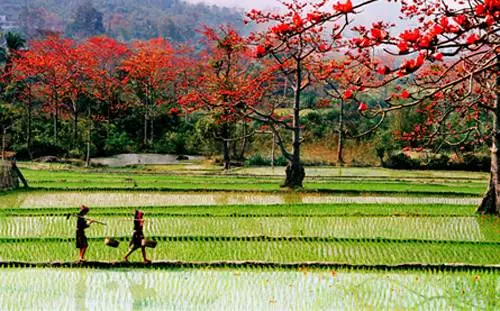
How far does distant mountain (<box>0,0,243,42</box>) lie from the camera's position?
86.1m

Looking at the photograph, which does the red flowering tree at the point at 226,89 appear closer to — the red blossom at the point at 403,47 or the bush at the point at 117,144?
the bush at the point at 117,144

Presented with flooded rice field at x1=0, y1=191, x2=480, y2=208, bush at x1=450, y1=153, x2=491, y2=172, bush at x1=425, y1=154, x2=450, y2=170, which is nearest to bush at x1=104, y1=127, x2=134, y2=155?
flooded rice field at x1=0, y1=191, x2=480, y2=208

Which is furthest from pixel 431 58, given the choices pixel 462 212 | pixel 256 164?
pixel 256 164

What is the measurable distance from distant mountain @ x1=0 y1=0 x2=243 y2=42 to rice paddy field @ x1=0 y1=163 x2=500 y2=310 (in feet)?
218

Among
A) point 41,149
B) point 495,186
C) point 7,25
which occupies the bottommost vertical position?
point 495,186

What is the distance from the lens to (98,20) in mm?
85500

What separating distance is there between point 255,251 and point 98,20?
79.7 metres

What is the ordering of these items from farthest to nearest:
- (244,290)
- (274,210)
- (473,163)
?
(473,163), (274,210), (244,290)

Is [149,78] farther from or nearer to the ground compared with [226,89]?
farther from the ground

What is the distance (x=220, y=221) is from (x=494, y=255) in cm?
498

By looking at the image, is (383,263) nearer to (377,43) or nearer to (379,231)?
(379,231)

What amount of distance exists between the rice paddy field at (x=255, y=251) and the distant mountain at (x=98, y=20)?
66.6 meters

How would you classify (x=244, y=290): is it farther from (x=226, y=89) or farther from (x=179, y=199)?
(x=226, y=89)

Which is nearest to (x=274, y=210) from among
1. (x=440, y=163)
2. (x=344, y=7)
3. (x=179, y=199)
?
(x=179, y=199)
